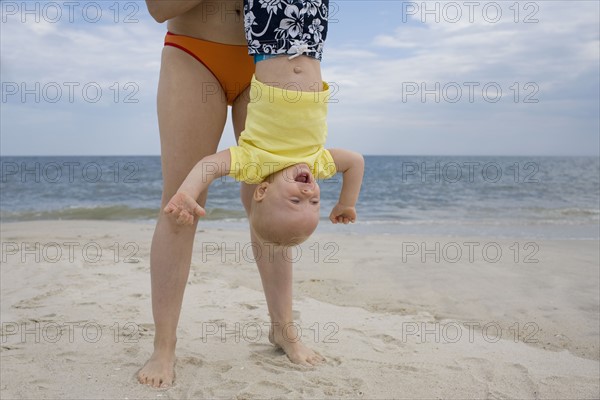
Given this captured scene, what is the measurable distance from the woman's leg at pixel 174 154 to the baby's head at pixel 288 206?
502 mm

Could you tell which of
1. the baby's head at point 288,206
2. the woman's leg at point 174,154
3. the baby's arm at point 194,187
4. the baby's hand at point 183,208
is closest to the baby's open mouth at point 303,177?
the baby's head at point 288,206

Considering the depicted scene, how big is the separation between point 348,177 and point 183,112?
2.46ft

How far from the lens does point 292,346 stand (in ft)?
9.00

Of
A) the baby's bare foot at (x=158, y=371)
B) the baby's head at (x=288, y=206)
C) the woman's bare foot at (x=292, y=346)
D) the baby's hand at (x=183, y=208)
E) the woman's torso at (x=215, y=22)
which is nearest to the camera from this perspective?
the baby's hand at (x=183, y=208)

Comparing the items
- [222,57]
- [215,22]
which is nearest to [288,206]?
[222,57]

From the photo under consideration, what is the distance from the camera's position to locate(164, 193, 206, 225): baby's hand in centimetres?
182

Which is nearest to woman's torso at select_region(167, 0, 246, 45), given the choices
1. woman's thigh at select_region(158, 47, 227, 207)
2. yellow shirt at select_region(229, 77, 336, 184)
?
woman's thigh at select_region(158, 47, 227, 207)

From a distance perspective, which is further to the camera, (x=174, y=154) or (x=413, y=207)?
(x=413, y=207)

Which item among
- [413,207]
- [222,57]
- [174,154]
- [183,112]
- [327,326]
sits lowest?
[327,326]

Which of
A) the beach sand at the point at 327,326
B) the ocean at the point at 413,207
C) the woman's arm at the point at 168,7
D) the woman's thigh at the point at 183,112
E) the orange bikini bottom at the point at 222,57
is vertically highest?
the woman's arm at the point at 168,7

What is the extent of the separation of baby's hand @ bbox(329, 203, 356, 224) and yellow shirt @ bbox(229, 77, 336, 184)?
0.40 m

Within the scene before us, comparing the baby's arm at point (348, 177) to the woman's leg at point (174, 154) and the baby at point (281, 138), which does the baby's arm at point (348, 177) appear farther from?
the woman's leg at point (174, 154)

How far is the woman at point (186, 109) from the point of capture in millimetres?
2277

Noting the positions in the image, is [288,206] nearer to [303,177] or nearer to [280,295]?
[303,177]
